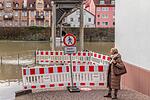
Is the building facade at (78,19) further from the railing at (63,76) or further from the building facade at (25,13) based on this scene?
the railing at (63,76)

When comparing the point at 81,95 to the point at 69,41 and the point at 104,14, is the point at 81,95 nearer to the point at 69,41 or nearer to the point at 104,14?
the point at 69,41

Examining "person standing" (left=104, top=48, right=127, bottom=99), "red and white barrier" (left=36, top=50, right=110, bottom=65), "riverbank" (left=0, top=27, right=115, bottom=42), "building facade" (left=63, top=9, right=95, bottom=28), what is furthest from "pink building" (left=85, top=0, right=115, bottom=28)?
"person standing" (left=104, top=48, right=127, bottom=99)

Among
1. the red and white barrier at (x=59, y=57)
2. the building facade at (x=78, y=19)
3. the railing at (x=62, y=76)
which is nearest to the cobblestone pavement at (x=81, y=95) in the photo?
the railing at (x=62, y=76)

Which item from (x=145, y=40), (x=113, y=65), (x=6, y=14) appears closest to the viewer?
(x=113, y=65)

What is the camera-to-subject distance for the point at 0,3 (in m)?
106

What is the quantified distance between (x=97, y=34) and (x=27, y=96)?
80.7m

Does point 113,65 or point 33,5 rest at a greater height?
point 33,5

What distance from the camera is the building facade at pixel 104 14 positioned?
348 ft

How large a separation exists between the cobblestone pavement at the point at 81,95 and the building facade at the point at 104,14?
3666 inches

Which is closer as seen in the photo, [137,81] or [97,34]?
[137,81]

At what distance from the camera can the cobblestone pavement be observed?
1223 cm

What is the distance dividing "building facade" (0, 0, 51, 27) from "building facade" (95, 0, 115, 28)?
13.8 meters

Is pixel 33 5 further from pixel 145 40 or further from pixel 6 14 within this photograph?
pixel 145 40

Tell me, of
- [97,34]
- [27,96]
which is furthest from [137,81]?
[97,34]
